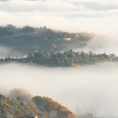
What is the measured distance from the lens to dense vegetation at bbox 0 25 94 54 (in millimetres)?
172000

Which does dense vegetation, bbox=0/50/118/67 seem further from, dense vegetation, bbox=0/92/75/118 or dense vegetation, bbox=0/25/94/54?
dense vegetation, bbox=0/25/94/54

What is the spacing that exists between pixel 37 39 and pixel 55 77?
69.4 meters

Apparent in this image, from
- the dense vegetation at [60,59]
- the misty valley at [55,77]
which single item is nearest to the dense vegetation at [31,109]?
the misty valley at [55,77]

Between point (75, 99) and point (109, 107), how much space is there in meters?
7.25

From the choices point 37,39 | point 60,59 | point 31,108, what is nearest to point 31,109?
point 31,108

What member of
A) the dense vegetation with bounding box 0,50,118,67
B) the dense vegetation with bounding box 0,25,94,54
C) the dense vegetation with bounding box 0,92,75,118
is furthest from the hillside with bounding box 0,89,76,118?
the dense vegetation with bounding box 0,25,94,54

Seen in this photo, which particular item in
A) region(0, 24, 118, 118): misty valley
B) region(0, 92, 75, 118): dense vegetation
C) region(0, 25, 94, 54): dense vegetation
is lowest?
region(0, 92, 75, 118): dense vegetation

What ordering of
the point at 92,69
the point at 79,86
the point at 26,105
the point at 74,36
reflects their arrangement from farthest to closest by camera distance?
the point at 74,36
the point at 92,69
the point at 79,86
the point at 26,105

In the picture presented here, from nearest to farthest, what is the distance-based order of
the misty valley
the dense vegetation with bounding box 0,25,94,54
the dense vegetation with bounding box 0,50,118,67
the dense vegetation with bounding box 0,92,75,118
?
the dense vegetation with bounding box 0,92,75,118, the misty valley, the dense vegetation with bounding box 0,50,118,67, the dense vegetation with bounding box 0,25,94,54

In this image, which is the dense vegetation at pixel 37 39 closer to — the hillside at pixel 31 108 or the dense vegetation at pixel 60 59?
the dense vegetation at pixel 60 59

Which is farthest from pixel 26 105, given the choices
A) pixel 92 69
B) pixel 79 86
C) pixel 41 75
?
pixel 92 69

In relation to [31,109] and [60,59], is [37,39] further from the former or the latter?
[31,109]

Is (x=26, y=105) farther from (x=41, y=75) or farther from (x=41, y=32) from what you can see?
(x=41, y=32)

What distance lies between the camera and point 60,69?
4444 inches
